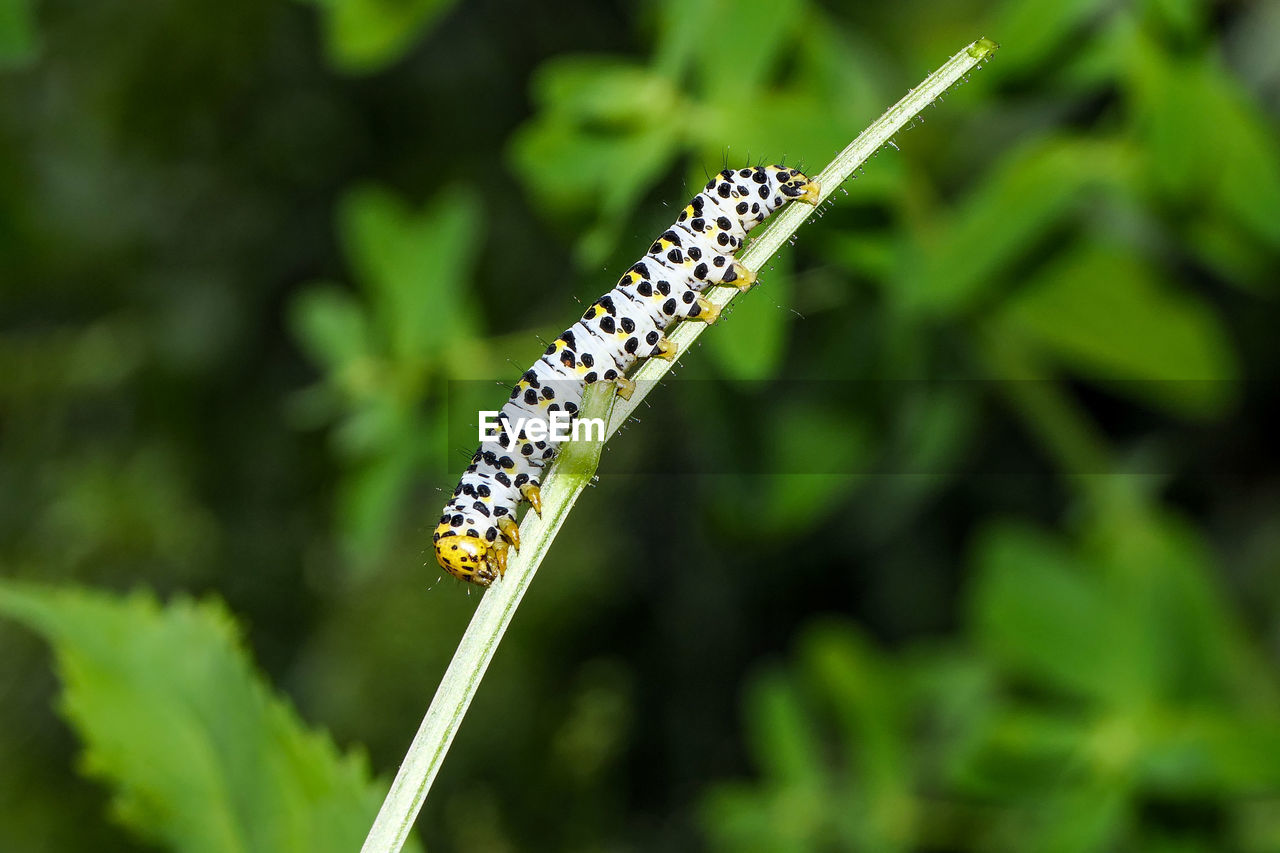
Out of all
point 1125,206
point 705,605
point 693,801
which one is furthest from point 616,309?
point 693,801

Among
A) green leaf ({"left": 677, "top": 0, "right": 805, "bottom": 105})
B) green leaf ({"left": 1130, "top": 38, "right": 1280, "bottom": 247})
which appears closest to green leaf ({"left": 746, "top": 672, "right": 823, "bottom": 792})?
green leaf ({"left": 1130, "top": 38, "right": 1280, "bottom": 247})

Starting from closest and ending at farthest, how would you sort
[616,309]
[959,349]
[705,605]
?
[616,309] → [959,349] → [705,605]

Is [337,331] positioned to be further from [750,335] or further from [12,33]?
[750,335]

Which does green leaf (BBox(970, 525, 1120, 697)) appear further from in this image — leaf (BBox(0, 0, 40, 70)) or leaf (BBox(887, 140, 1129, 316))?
leaf (BBox(0, 0, 40, 70))

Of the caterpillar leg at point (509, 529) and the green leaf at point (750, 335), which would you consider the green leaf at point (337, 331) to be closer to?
the green leaf at point (750, 335)

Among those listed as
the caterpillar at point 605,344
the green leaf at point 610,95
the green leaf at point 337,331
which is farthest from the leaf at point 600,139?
the green leaf at point 337,331

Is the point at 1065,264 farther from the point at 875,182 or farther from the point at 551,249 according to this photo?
the point at 551,249
